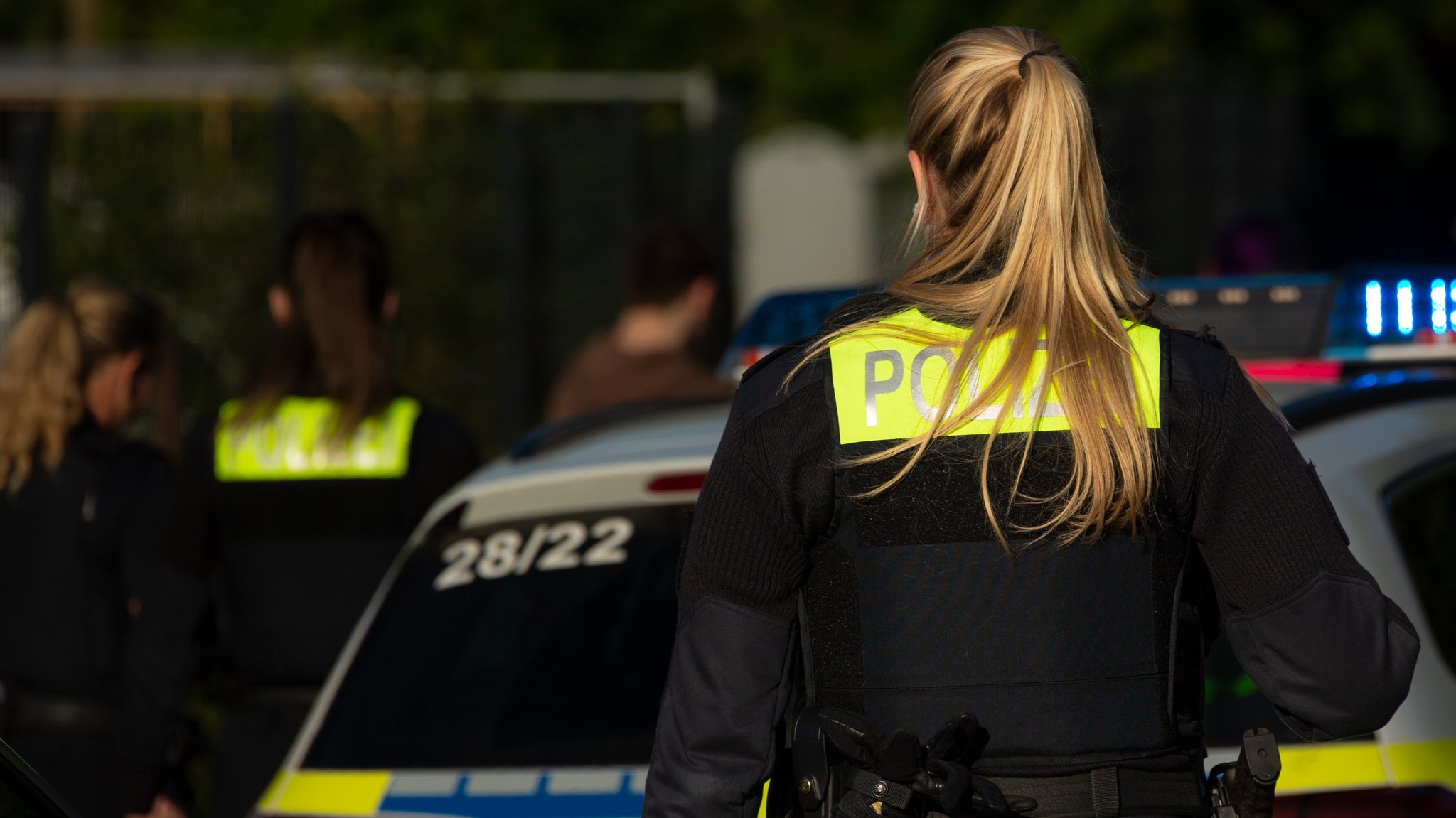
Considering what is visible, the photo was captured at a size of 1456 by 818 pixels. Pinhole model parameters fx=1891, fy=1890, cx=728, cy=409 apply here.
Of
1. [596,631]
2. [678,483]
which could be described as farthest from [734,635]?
[596,631]

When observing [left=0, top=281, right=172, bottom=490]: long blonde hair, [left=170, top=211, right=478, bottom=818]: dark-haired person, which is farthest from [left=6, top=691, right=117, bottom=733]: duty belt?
[left=0, top=281, right=172, bottom=490]: long blonde hair

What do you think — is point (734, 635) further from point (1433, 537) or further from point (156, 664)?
point (156, 664)

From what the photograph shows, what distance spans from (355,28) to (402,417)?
1502 centimetres

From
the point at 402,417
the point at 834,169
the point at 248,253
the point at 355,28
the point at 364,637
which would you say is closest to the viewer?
the point at 364,637

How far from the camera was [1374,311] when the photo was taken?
10.1 feet

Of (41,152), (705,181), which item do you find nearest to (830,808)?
(41,152)

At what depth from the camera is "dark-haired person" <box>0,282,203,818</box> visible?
3727mm

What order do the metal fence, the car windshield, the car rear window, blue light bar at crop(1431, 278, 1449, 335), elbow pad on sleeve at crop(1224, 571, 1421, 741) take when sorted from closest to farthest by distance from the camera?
elbow pad on sleeve at crop(1224, 571, 1421, 741), the car rear window, the car windshield, blue light bar at crop(1431, 278, 1449, 335), the metal fence

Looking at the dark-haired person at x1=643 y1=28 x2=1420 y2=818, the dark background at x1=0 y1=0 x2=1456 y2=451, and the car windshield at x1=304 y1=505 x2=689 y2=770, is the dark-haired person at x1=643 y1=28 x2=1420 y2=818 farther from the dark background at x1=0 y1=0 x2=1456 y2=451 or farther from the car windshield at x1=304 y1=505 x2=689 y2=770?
the dark background at x1=0 y1=0 x2=1456 y2=451

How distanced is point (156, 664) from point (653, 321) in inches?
91.7

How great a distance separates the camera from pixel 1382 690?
191cm

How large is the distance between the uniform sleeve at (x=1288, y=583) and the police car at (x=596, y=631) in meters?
0.58

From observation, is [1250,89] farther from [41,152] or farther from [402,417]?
[402,417]

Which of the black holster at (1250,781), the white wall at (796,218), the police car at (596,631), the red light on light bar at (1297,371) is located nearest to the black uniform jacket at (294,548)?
the police car at (596,631)
